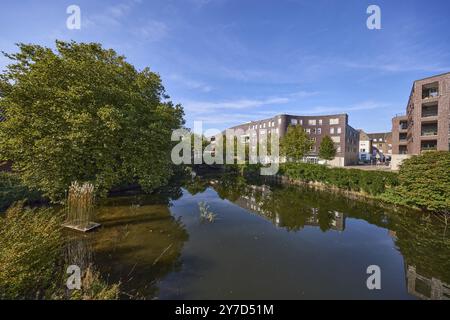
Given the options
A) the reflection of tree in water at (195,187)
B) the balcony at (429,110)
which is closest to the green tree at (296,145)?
the balcony at (429,110)

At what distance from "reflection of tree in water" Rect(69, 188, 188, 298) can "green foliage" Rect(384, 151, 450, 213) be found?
15.5 m

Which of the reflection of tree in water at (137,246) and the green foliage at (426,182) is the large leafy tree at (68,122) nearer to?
the reflection of tree in water at (137,246)

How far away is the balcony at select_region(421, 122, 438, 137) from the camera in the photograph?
26.6m

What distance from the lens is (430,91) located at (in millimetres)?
28078

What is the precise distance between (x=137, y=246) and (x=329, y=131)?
5558 cm

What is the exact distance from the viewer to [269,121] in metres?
60.5

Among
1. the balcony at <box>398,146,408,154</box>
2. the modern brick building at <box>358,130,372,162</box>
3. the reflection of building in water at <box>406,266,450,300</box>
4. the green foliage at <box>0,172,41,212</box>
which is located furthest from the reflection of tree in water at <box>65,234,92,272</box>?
the modern brick building at <box>358,130,372,162</box>

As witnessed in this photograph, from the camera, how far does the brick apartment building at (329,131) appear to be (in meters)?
50.1

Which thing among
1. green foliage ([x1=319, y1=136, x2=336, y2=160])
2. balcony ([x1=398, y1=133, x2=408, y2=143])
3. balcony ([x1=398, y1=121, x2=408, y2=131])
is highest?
balcony ([x1=398, y1=121, x2=408, y2=131])

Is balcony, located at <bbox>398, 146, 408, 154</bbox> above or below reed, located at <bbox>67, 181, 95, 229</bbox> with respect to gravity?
above

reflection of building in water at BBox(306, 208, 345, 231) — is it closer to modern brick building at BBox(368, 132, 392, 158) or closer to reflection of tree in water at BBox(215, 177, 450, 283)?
reflection of tree in water at BBox(215, 177, 450, 283)

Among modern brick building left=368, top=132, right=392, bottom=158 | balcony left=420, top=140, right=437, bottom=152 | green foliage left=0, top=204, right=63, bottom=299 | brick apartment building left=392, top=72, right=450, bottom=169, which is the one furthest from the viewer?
modern brick building left=368, top=132, right=392, bottom=158

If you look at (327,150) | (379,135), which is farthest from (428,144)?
→ (379,135)
